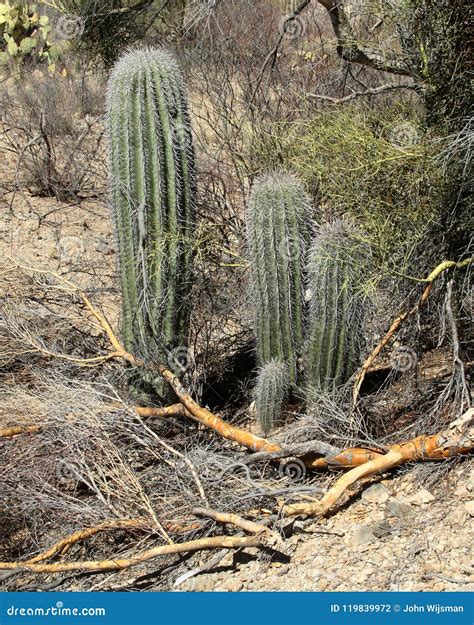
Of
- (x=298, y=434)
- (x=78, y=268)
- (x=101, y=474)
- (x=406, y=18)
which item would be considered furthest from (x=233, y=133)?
(x=101, y=474)

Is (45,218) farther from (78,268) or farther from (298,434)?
(298,434)

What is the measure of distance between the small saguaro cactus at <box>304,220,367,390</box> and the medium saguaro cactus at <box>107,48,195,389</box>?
A: 2.54 ft

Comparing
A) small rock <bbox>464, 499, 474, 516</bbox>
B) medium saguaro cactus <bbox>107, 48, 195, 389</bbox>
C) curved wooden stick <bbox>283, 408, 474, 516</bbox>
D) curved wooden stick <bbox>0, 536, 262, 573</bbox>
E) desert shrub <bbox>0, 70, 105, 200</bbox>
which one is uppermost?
desert shrub <bbox>0, 70, 105, 200</bbox>

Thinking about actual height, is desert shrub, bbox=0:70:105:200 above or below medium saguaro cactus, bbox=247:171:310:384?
above

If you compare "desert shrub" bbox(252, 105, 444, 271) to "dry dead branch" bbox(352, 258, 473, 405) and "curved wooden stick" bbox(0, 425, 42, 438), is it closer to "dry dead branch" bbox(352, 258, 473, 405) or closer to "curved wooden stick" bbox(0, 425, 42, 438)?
"dry dead branch" bbox(352, 258, 473, 405)

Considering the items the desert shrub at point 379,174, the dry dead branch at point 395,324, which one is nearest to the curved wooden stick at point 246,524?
→ the dry dead branch at point 395,324

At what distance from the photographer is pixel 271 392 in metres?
4.49

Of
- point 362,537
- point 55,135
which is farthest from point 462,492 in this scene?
point 55,135

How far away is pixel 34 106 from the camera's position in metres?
8.70

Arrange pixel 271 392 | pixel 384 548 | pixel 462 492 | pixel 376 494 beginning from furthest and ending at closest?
pixel 271 392 → pixel 376 494 → pixel 462 492 → pixel 384 548

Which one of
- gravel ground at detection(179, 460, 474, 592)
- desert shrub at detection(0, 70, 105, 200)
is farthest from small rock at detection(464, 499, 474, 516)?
desert shrub at detection(0, 70, 105, 200)

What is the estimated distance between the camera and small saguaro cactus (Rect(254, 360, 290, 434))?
14.7 ft

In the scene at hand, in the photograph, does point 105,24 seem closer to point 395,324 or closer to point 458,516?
point 395,324

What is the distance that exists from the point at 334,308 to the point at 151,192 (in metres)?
1.16
